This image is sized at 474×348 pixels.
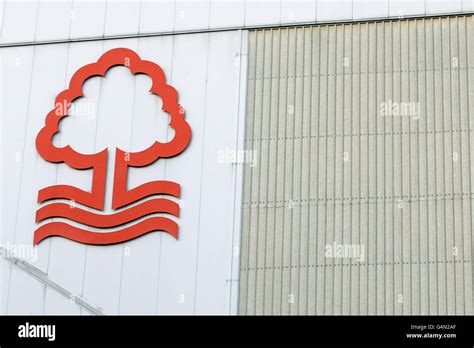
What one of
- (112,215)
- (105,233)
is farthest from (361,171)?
(105,233)

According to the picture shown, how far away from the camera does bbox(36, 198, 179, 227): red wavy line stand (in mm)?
29031

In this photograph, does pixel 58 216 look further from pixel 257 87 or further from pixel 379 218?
pixel 379 218

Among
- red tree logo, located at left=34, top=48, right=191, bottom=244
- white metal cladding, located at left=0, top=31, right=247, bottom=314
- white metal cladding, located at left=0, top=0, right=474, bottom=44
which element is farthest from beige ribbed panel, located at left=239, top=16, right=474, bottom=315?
red tree logo, located at left=34, top=48, right=191, bottom=244

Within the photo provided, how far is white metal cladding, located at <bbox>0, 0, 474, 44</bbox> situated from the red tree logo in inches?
51.2

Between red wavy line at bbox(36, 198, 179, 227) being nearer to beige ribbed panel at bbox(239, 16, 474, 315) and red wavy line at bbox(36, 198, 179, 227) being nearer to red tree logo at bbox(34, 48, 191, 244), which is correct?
red tree logo at bbox(34, 48, 191, 244)

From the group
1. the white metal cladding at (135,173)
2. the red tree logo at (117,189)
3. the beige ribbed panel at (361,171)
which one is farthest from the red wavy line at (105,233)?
the beige ribbed panel at (361,171)

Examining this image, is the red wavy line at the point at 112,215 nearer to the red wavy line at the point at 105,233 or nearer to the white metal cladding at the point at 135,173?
the red wavy line at the point at 105,233

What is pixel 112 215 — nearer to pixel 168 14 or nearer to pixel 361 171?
pixel 168 14

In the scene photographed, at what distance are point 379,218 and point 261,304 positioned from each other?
3.58 m

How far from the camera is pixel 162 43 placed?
3069 centimetres

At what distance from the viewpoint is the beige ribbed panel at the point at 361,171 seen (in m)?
27.2
